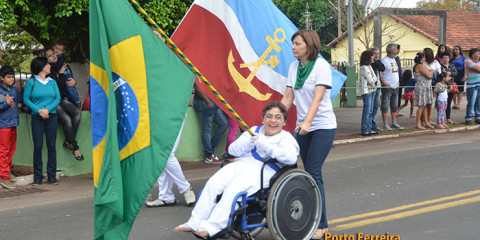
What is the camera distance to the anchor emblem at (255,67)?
8445 millimetres

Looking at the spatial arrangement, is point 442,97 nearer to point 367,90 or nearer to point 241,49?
point 367,90

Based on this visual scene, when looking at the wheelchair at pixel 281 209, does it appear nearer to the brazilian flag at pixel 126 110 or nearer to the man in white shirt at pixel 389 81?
the brazilian flag at pixel 126 110

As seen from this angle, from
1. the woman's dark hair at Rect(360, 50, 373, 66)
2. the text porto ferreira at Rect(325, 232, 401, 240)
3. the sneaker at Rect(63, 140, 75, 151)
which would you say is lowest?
the text porto ferreira at Rect(325, 232, 401, 240)

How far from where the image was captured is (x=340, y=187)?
28.9ft

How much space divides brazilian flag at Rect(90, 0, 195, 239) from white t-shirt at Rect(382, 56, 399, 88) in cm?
1026

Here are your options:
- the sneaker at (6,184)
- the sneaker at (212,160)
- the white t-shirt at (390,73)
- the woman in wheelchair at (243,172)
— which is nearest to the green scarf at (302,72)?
the woman in wheelchair at (243,172)

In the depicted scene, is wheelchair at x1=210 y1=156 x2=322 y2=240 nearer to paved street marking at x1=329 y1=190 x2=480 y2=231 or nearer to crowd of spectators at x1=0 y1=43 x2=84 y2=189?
paved street marking at x1=329 y1=190 x2=480 y2=231

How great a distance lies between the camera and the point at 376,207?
745 cm

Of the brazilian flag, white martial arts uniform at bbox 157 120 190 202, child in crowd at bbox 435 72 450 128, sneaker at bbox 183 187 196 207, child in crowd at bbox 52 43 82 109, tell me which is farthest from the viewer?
child in crowd at bbox 435 72 450 128

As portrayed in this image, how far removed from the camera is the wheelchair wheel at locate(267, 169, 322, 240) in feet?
17.8

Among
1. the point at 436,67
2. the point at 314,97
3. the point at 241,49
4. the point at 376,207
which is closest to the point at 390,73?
the point at 436,67

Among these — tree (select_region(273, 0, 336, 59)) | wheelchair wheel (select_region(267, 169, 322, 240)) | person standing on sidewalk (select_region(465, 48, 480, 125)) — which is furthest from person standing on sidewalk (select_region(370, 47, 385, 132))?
tree (select_region(273, 0, 336, 59))

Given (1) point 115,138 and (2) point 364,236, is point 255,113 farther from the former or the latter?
(1) point 115,138

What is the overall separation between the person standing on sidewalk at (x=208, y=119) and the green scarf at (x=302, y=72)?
5608mm
